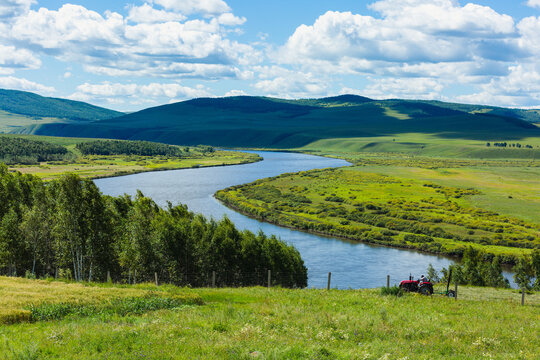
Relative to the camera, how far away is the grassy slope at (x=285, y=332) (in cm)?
1694

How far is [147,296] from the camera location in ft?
88.5

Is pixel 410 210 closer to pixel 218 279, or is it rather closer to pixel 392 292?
pixel 218 279

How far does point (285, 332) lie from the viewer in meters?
20.8

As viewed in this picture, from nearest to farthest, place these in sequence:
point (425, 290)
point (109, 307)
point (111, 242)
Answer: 1. point (109, 307)
2. point (425, 290)
3. point (111, 242)

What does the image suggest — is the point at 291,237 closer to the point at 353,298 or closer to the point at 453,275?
the point at 453,275

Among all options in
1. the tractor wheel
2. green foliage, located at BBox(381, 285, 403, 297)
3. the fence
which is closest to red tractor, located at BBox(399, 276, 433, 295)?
the tractor wheel

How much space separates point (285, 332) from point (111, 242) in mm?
44466

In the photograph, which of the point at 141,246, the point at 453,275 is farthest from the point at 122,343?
the point at 453,275

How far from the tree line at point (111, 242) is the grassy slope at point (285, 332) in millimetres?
27049

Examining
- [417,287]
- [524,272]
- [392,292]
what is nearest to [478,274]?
[524,272]

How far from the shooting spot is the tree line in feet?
183

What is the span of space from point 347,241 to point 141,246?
62.2 meters

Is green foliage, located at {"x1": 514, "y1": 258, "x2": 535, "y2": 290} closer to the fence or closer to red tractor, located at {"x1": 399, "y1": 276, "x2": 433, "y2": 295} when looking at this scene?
the fence

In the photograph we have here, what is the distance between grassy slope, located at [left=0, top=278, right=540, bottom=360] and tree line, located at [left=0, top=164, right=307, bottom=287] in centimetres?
2705
